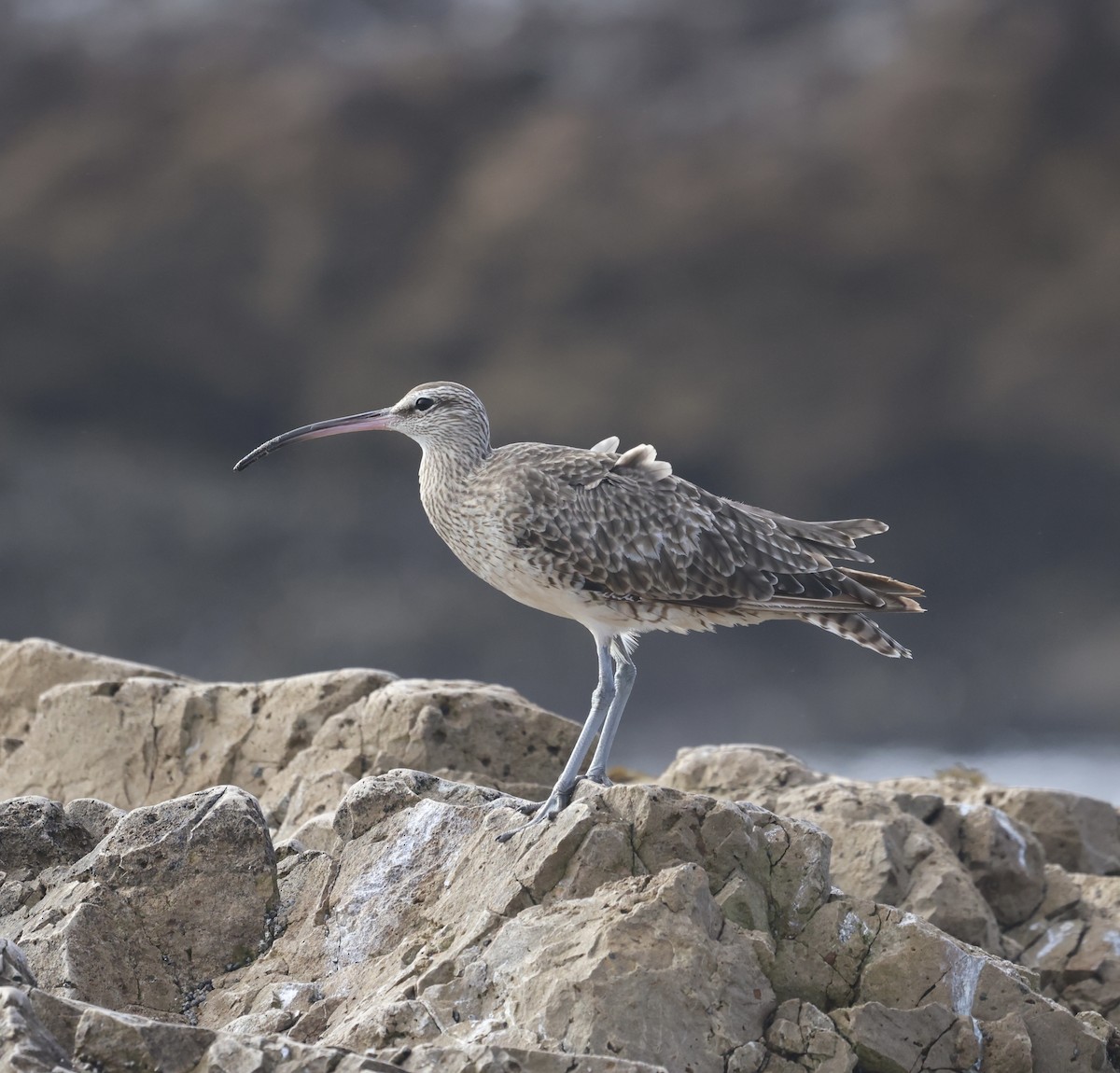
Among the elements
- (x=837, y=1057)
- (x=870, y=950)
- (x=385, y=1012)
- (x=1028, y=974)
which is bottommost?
(x=385, y=1012)

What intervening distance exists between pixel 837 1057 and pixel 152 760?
8.30 metres

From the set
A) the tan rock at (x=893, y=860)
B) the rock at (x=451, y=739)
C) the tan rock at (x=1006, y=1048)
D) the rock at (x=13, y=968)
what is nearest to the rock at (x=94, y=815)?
the rock at (x=451, y=739)

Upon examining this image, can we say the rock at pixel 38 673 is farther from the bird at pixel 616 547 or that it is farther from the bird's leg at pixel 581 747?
the bird's leg at pixel 581 747

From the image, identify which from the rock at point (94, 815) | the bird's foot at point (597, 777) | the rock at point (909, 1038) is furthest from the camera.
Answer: the rock at point (94, 815)

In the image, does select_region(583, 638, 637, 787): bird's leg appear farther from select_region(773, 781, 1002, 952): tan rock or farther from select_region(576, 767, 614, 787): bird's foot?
select_region(773, 781, 1002, 952): tan rock

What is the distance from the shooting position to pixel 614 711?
9.23 meters

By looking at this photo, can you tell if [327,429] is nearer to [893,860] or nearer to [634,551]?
[634,551]

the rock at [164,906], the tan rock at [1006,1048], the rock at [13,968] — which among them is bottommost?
the rock at [13,968]

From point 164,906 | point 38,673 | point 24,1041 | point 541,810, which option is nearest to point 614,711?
point 541,810

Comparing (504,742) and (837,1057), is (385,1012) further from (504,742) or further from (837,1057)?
(504,742)

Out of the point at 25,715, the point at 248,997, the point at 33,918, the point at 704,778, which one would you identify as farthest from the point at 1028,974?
the point at 25,715

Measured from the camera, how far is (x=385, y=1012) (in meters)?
6.61

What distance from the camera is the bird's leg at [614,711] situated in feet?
28.9

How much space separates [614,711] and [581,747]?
27.7 inches
